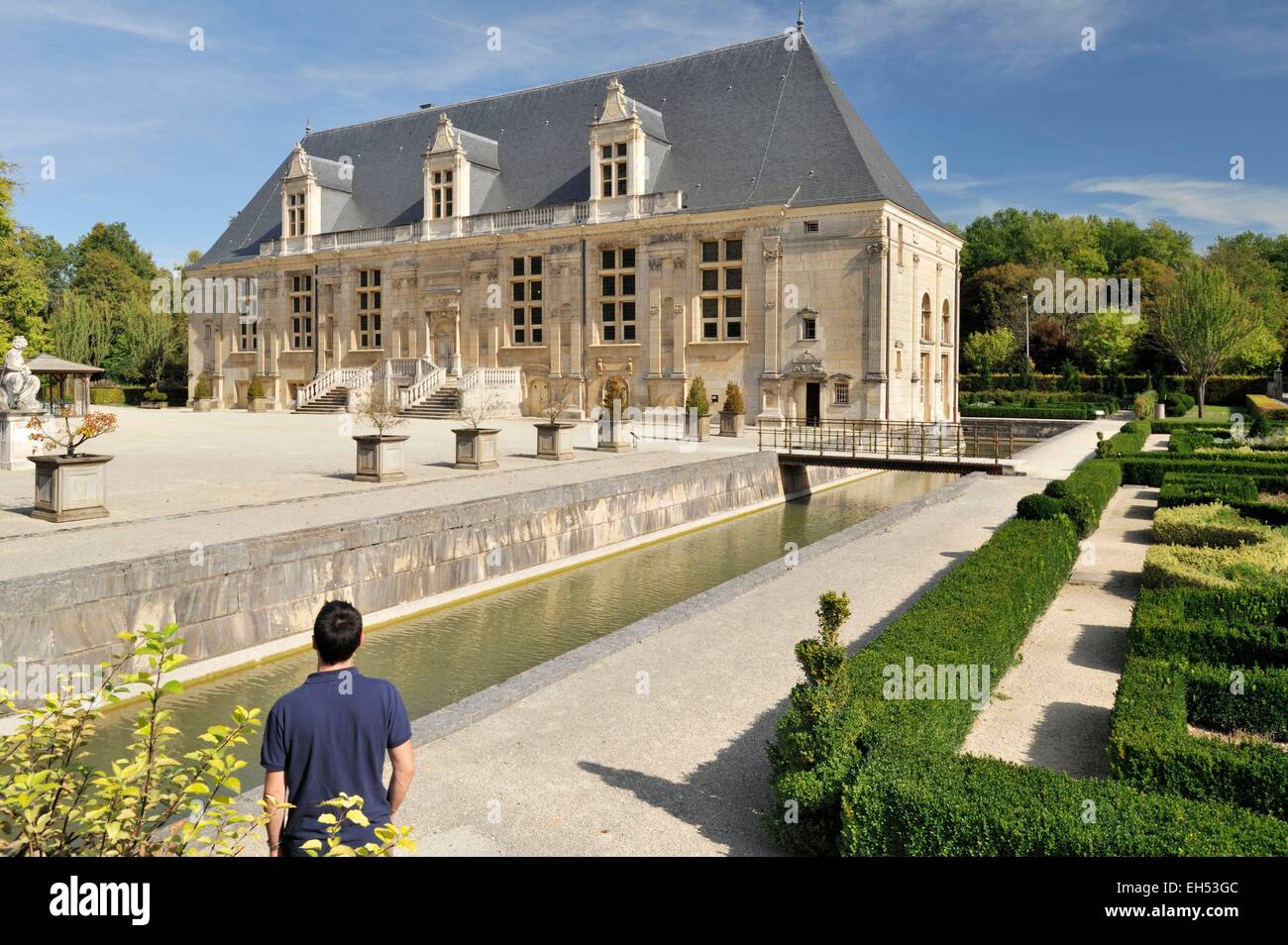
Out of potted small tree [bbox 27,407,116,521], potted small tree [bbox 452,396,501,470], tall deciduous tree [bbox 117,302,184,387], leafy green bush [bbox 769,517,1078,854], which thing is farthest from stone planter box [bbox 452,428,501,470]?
tall deciduous tree [bbox 117,302,184,387]

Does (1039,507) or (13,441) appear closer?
(1039,507)

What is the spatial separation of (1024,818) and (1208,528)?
1083 cm

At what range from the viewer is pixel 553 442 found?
25.2 m

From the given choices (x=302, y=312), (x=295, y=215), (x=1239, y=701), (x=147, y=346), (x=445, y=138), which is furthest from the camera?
(x=147, y=346)

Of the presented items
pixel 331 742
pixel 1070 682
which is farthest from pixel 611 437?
pixel 331 742

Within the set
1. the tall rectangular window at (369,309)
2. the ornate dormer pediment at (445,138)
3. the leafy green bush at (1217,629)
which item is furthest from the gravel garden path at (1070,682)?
the tall rectangular window at (369,309)

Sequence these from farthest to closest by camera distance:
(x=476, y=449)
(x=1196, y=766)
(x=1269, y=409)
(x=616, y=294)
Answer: (x=1269, y=409), (x=616, y=294), (x=476, y=449), (x=1196, y=766)

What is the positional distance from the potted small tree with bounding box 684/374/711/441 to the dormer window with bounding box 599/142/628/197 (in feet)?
37.2

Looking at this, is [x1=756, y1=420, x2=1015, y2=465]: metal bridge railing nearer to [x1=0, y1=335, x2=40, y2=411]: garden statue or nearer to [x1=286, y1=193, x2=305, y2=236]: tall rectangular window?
[x1=0, y1=335, x2=40, y2=411]: garden statue

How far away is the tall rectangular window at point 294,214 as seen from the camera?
51.2 metres

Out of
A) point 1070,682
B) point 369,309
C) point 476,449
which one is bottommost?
point 1070,682

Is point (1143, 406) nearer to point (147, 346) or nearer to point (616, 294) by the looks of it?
point (616, 294)
